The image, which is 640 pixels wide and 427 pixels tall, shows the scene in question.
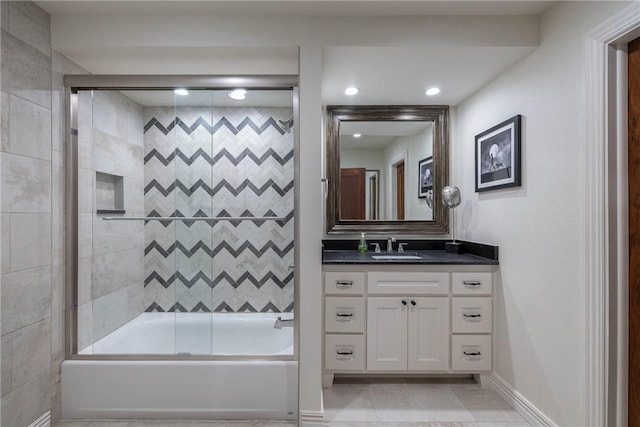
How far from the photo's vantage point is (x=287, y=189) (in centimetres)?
237

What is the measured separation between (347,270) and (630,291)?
4.69 ft

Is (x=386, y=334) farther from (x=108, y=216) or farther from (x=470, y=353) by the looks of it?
(x=108, y=216)

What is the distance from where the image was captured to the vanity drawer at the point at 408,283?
7.61 ft

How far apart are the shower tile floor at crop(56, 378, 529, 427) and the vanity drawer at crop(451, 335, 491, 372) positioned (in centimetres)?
17

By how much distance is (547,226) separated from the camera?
6.12 ft

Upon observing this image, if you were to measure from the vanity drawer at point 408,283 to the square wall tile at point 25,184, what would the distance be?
2.00 metres

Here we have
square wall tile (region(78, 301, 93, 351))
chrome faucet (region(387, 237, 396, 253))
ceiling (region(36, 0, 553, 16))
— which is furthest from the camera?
chrome faucet (region(387, 237, 396, 253))

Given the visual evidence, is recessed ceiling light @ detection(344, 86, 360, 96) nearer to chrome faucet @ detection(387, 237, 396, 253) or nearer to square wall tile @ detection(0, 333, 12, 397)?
chrome faucet @ detection(387, 237, 396, 253)

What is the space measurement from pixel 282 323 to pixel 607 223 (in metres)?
1.90

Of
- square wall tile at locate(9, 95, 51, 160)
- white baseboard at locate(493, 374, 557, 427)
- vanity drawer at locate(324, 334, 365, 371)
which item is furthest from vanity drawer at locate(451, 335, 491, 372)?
square wall tile at locate(9, 95, 51, 160)

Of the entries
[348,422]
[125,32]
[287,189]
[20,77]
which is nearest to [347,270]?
[287,189]

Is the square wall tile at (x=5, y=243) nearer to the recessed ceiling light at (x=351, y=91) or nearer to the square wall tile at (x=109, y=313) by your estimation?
the square wall tile at (x=109, y=313)

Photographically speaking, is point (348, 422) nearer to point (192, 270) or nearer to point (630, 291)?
point (192, 270)

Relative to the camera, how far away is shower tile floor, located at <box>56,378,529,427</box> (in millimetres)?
1989
